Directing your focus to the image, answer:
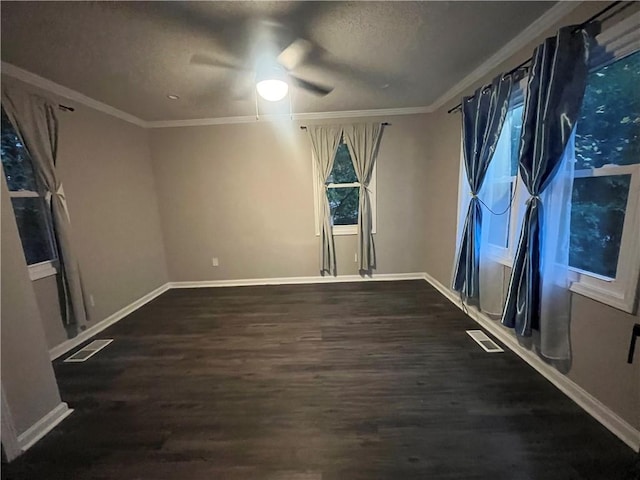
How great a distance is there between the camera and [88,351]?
265cm

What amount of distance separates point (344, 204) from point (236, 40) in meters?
2.57

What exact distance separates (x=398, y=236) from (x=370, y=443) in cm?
307

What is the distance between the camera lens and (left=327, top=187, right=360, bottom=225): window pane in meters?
4.17

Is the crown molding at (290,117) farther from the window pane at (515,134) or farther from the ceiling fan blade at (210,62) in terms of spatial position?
the window pane at (515,134)

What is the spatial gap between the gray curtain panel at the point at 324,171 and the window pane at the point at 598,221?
2713 mm

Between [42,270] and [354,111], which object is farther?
[354,111]

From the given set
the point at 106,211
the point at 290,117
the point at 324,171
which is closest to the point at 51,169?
the point at 106,211

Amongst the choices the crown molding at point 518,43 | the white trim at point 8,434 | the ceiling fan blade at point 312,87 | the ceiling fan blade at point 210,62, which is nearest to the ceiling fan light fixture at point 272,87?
the ceiling fan blade at point 210,62

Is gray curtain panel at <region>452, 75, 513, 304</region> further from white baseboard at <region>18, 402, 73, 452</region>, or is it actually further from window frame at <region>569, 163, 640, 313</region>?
white baseboard at <region>18, 402, 73, 452</region>

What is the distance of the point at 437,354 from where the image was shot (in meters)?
2.38

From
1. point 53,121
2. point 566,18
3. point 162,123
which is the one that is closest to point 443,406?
point 566,18

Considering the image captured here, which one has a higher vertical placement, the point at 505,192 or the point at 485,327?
the point at 505,192

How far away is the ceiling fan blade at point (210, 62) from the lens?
2197 mm

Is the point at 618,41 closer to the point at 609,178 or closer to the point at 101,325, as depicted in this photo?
the point at 609,178
